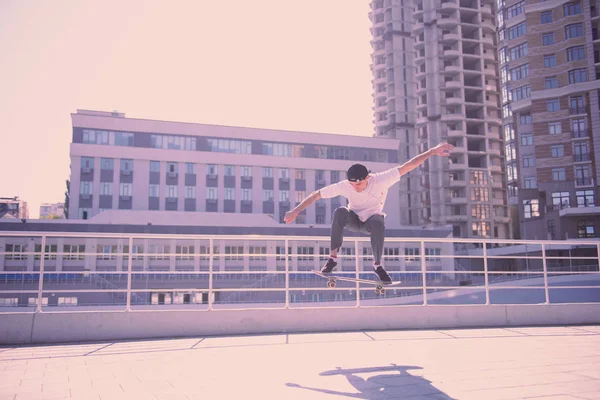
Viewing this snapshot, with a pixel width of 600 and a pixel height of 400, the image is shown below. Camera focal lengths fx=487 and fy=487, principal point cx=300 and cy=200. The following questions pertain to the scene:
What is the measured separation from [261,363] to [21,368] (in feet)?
9.20

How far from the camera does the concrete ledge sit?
8.17 m

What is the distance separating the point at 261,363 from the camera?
18.9 feet

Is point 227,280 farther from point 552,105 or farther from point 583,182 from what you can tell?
point 552,105

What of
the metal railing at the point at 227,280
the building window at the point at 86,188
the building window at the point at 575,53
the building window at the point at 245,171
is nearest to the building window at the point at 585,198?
the metal railing at the point at 227,280

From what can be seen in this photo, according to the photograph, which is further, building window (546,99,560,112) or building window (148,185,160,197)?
building window (148,185,160,197)

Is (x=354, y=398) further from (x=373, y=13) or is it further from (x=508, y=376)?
(x=373, y=13)

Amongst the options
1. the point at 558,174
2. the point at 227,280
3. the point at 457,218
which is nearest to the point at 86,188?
the point at 227,280

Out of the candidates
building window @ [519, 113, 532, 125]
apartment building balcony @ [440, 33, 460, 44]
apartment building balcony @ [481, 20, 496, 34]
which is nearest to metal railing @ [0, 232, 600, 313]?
building window @ [519, 113, 532, 125]

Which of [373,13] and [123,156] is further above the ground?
[373,13]

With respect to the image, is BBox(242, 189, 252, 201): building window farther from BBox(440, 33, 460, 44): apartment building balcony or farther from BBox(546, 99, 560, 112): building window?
BBox(440, 33, 460, 44): apartment building balcony

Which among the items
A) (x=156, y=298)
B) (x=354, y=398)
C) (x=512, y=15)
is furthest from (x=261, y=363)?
(x=512, y=15)

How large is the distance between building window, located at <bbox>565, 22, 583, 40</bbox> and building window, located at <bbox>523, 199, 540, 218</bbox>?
21069 mm

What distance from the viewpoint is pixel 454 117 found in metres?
81.2

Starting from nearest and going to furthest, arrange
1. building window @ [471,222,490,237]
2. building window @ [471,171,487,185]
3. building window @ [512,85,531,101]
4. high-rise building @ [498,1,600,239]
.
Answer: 1. high-rise building @ [498,1,600,239]
2. building window @ [512,85,531,101]
3. building window @ [471,222,490,237]
4. building window @ [471,171,487,185]
